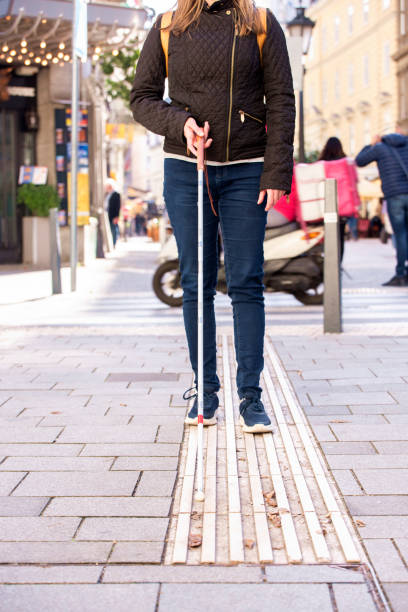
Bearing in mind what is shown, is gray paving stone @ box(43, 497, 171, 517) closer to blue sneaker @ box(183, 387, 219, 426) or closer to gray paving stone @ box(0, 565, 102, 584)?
gray paving stone @ box(0, 565, 102, 584)

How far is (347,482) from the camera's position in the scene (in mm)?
3250

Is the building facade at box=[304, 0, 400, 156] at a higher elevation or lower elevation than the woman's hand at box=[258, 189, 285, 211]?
higher

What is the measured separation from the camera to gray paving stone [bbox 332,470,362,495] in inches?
124

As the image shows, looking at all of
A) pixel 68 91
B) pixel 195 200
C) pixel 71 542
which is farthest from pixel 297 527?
pixel 68 91

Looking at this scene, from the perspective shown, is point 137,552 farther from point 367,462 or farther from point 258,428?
point 258,428

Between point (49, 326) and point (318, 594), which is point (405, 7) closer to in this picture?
point (49, 326)

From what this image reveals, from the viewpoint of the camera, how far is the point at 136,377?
5.42 m

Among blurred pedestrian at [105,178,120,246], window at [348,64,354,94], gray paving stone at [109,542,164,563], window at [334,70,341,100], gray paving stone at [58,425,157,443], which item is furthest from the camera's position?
window at [334,70,341,100]

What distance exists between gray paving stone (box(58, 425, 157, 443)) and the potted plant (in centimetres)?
1282

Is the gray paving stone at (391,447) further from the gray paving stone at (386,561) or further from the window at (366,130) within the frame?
the window at (366,130)

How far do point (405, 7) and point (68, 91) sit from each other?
118 ft

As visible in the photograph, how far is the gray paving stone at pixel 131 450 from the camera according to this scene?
368 cm

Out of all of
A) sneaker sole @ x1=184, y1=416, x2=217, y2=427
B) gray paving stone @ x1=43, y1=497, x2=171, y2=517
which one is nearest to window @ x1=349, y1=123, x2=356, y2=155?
sneaker sole @ x1=184, y1=416, x2=217, y2=427

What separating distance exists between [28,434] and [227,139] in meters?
1.49
